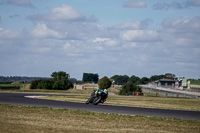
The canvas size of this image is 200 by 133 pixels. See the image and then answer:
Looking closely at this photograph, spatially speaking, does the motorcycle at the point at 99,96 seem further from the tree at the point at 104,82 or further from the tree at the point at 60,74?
the tree at the point at 60,74

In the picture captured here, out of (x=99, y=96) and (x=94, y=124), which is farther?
(x=99, y=96)

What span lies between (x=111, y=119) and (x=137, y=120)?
4.90ft

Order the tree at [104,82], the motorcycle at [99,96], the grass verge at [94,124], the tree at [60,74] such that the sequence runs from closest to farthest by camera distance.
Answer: the grass verge at [94,124] < the motorcycle at [99,96] < the tree at [104,82] < the tree at [60,74]


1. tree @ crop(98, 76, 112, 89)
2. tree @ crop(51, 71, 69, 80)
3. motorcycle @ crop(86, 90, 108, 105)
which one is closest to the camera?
motorcycle @ crop(86, 90, 108, 105)

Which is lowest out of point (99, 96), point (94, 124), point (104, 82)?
point (94, 124)

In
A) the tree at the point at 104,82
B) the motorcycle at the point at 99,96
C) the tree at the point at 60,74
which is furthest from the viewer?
the tree at the point at 60,74

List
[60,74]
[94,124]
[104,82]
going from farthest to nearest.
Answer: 1. [60,74]
2. [104,82]
3. [94,124]

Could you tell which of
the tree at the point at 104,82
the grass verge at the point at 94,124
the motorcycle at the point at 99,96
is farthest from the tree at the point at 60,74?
the grass verge at the point at 94,124

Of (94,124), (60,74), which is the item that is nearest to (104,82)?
(60,74)

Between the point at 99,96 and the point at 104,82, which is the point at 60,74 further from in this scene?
the point at 99,96

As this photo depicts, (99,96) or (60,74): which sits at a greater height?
(60,74)

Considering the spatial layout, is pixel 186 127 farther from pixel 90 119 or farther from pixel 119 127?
pixel 90 119

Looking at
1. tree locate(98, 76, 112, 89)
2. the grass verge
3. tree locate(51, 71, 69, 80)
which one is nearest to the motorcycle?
the grass verge

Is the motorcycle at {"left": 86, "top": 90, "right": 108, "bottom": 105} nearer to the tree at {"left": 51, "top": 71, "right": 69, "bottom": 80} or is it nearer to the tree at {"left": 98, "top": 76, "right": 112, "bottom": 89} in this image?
the tree at {"left": 98, "top": 76, "right": 112, "bottom": 89}
